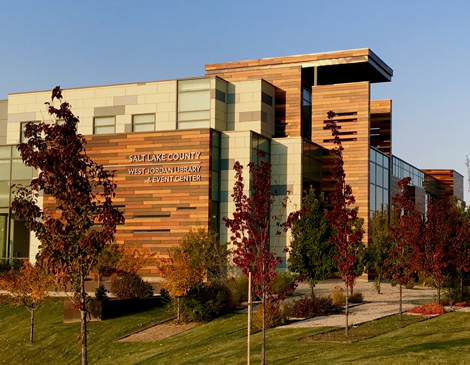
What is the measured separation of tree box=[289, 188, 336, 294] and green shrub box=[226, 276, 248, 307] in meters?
2.49

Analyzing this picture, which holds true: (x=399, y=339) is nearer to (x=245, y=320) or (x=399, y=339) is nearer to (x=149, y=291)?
(x=245, y=320)

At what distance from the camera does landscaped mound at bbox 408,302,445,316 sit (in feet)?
94.0

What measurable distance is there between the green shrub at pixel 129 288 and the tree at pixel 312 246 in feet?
25.0

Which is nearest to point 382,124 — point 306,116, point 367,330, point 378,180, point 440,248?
point 378,180

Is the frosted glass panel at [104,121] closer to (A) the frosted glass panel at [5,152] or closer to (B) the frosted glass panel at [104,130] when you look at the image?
(B) the frosted glass panel at [104,130]

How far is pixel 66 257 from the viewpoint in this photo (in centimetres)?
1734

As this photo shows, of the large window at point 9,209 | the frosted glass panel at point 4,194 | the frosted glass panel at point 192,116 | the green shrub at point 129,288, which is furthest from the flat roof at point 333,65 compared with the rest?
the green shrub at point 129,288

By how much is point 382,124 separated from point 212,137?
852 inches

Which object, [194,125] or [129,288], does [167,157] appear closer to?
[194,125]

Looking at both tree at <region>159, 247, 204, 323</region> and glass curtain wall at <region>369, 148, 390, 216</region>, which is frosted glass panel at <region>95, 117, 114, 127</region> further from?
tree at <region>159, 247, 204, 323</region>

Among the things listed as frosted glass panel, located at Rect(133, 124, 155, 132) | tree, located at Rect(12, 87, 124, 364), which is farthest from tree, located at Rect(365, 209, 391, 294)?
tree, located at Rect(12, 87, 124, 364)

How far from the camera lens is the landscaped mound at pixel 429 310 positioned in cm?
2866

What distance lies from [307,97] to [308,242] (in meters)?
27.6

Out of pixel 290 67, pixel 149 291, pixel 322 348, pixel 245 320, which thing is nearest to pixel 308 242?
pixel 245 320
